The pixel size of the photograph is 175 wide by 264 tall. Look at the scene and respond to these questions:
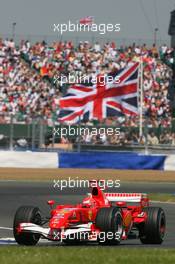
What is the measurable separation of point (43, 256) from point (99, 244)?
248cm

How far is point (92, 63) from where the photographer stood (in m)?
51.0

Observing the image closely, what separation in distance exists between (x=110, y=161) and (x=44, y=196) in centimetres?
1191

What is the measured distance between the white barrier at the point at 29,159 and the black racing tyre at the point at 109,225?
963 inches

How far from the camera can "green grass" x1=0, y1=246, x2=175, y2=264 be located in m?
11.3

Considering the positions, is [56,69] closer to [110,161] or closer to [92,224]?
[110,161]

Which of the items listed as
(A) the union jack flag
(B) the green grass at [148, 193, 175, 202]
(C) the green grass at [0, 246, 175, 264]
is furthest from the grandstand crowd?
(C) the green grass at [0, 246, 175, 264]

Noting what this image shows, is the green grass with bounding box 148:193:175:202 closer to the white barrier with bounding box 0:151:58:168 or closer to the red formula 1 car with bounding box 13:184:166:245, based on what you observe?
the red formula 1 car with bounding box 13:184:166:245

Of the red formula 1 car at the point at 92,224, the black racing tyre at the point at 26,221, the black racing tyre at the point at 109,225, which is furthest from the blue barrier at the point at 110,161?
the black racing tyre at the point at 109,225

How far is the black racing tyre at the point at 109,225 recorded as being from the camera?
44.8 feet

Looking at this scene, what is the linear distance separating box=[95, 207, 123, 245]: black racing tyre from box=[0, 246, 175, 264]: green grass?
2.83 feet

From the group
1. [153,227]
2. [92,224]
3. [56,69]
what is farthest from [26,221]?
[56,69]

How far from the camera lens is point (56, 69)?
50.5 m

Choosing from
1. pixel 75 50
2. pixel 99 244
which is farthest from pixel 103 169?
pixel 99 244

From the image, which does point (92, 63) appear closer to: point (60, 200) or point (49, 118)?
point (49, 118)
